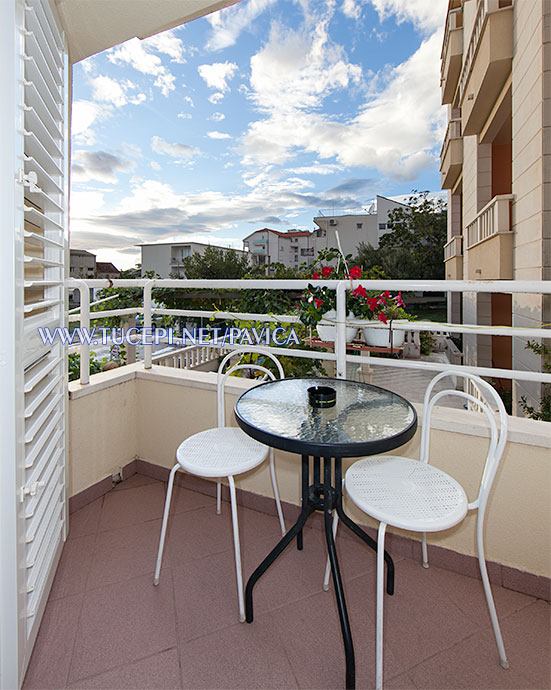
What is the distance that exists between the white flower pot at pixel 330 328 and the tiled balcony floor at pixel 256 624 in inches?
36.5

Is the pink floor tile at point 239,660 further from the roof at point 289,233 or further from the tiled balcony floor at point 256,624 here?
the roof at point 289,233

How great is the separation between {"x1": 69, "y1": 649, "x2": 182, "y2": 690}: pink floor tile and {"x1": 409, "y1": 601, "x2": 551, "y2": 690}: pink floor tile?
704 mm

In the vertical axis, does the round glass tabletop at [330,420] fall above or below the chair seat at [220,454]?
above

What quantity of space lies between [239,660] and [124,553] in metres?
0.75

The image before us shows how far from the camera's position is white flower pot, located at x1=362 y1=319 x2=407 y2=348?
1.81m

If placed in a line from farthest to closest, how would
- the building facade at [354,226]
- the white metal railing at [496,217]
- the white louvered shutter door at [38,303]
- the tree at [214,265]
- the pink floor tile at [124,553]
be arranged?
the building facade at [354,226], the tree at [214,265], the white metal railing at [496,217], the pink floor tile at [124,553], the white louvered shutter door at [38,303]

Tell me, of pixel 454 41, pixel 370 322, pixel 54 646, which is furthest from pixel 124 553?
pixel 454 41

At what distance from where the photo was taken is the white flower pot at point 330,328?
1899 millimetres

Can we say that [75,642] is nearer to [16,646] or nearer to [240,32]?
[16,646]

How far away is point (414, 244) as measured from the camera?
63.6ft

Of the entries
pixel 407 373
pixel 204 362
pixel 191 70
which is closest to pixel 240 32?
pixel 191 70

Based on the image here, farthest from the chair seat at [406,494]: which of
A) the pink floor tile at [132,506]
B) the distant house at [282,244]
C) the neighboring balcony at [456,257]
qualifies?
the distant house at [282,244]

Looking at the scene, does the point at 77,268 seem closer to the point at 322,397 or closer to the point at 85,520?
the point at 85,520

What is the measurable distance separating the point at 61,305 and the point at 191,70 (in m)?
8.67
